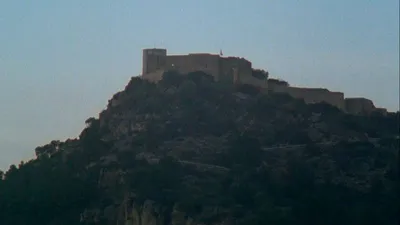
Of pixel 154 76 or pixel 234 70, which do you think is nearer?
pixel 154 76

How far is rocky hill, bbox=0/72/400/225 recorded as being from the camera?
45.8 metres

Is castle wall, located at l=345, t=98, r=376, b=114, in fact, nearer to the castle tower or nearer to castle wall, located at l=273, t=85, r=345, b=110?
castle wall, located at l=273, t=85, r=345, b=110

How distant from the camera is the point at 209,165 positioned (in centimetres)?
5200

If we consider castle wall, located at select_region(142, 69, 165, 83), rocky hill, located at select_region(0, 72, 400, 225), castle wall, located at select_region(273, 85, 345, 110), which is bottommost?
rocky hill, located at select_region(0, 72, 400, 225)

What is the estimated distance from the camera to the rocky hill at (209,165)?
45844 millimetres

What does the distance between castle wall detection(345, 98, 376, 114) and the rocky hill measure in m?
1.00

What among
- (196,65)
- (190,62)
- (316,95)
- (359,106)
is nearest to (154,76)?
(190,62)

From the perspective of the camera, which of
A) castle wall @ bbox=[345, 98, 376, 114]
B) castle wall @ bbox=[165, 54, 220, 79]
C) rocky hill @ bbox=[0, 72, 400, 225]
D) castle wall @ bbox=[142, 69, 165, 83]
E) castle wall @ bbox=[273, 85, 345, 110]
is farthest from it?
castle wall @ bbox=[345, 98, 376, 114]

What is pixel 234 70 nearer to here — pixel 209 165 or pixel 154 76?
pixel 154 76

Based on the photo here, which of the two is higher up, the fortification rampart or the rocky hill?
the fortification rampart

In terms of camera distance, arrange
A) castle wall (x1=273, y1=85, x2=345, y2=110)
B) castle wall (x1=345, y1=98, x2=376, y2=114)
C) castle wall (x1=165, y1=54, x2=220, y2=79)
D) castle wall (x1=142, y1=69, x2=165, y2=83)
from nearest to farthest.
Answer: castle wall (x1=142, y1=69, x2=165, y2=83) → castle wall (x1=165, y1=54, x2=220, y2=79) → castle wall (x1=273, y1=85, x2=345, y2=110) → castle wall (x1=345, y1=98, x2=376, y2=114)

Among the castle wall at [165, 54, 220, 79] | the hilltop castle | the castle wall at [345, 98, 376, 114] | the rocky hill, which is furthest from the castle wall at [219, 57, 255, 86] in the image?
the castle wall at [345, 98, 376, 114]

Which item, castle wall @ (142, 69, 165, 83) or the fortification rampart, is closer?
castle wall @ (142, 69, 165, 83)

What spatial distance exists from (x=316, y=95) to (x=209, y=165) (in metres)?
11.0
